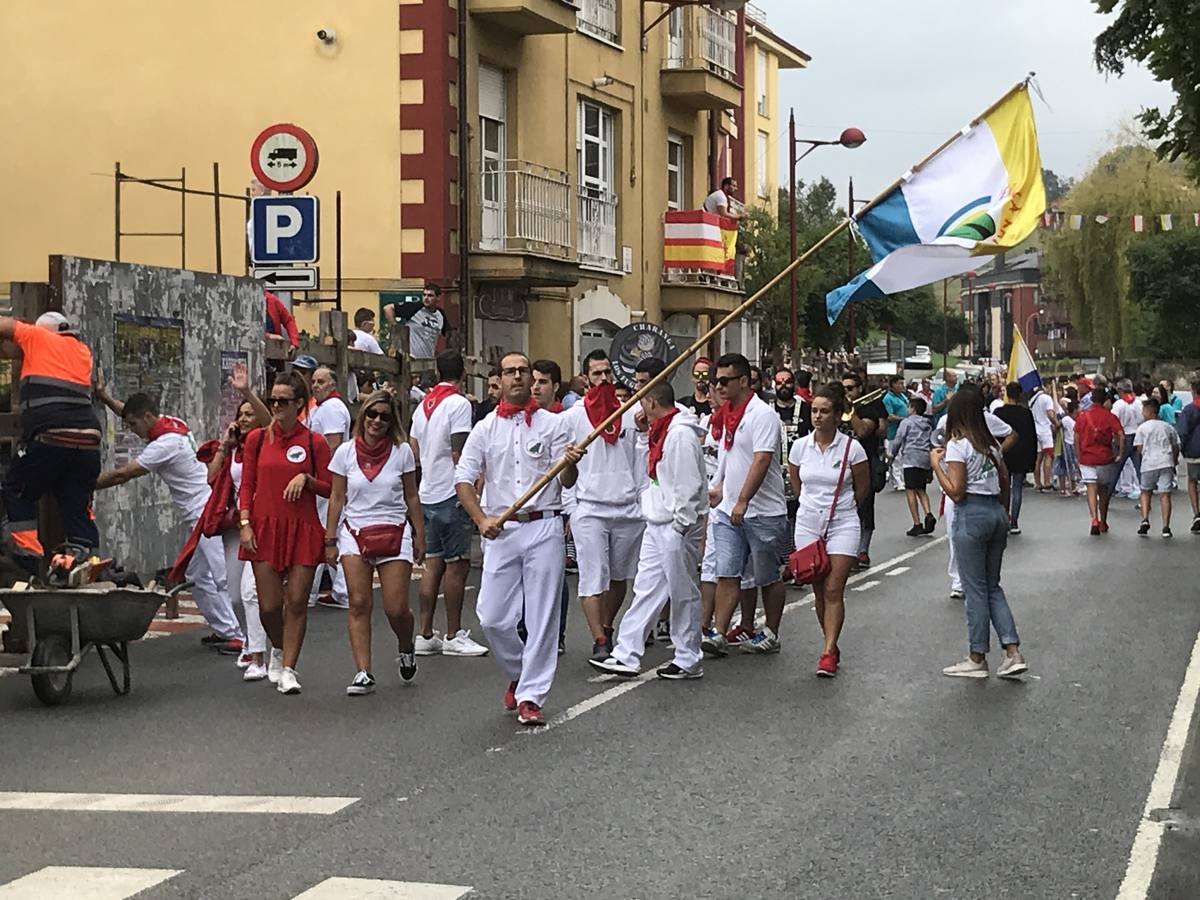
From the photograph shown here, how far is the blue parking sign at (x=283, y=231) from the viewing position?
17641mm

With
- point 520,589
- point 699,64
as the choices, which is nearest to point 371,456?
point 520,589

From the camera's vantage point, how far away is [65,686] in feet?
35.1

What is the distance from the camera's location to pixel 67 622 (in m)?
10.4

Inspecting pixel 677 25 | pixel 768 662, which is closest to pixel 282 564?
pixel 768 662

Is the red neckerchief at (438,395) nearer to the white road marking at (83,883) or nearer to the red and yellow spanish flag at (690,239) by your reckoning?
the white road marking at (83,883)

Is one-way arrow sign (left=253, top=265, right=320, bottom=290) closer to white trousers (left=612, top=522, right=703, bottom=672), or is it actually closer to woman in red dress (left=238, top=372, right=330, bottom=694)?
woman in red dress (left=238, top=372, right=330, bottom=694)

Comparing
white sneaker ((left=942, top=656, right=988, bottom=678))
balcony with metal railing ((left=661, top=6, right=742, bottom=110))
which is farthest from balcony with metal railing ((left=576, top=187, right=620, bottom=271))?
white sneaker ((left=942, top=656, right=988, bottom=678))

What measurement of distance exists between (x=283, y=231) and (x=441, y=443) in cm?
551

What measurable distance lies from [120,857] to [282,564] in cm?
415

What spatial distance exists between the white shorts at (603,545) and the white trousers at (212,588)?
2.42 meters

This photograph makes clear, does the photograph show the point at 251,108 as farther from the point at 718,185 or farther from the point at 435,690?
the point at 435,690

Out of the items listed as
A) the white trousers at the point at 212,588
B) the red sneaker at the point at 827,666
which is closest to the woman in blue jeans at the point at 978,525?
the red sneaker at the point at 827,666

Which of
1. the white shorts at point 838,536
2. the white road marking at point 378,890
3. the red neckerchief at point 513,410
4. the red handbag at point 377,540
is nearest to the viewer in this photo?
the white road marking at point 378,890

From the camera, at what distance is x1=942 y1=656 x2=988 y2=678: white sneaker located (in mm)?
11586
